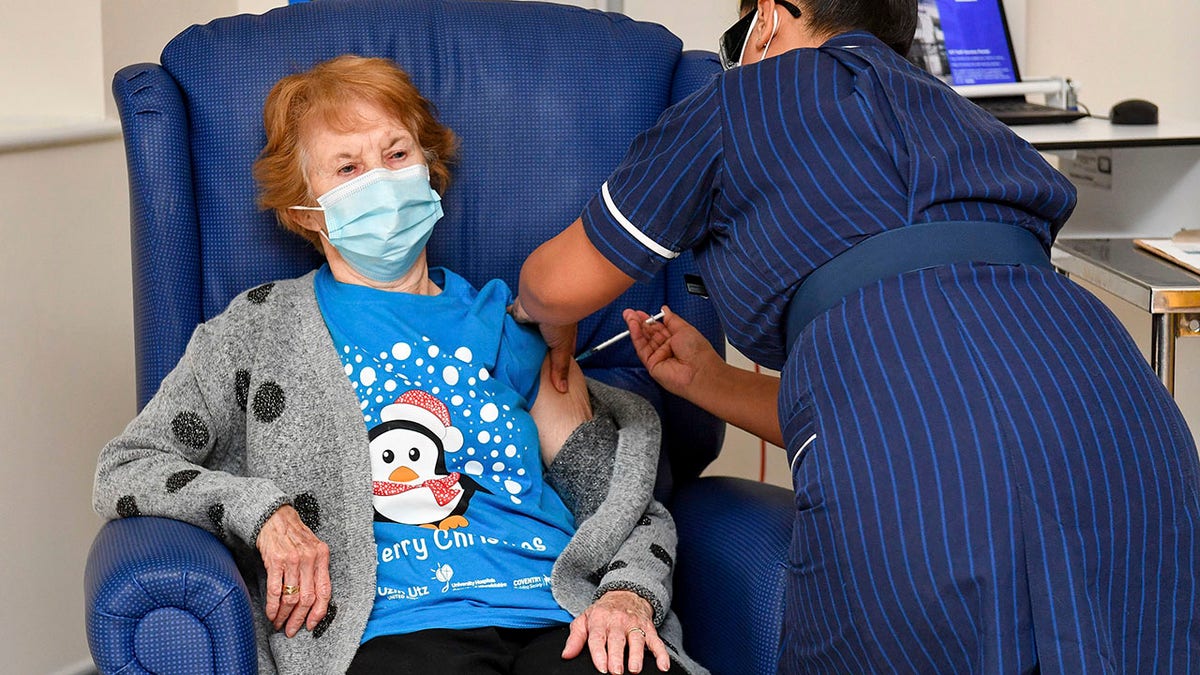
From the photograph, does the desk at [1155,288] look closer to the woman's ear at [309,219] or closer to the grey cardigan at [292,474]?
the grey cardigan at [292,474]

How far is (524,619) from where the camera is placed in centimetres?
150

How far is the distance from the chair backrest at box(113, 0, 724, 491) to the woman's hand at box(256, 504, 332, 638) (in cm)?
39

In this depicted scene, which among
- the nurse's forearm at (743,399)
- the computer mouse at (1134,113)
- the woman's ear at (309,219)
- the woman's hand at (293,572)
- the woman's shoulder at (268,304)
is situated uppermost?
the computer mouse at (1134,113)

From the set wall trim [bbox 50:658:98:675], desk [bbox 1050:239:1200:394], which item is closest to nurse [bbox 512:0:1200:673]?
desk [bbox 1050:239:1200:394]

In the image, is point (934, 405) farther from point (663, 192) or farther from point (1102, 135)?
point (1102, 135)

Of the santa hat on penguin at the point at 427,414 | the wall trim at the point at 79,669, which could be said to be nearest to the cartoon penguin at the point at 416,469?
the santa hat on penguin at the point at 427,414

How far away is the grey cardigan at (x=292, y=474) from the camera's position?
4.80ft

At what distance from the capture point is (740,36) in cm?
144

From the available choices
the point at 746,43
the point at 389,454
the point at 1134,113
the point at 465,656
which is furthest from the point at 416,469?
the point at 1134,113

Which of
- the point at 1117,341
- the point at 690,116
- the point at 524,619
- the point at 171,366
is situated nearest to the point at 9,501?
the point at 171,366

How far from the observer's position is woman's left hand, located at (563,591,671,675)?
1.42 metres

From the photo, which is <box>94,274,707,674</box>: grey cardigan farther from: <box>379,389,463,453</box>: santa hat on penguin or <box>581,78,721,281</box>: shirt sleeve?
<box>581,78,721,281</box>: shirt sleeve

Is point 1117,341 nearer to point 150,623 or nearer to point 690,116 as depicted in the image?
point 690,116

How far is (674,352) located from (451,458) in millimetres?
356
